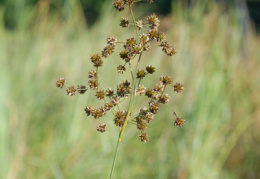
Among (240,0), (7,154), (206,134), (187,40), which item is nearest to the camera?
(7,154)

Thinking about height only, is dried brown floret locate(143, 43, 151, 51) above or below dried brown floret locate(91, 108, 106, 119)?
above

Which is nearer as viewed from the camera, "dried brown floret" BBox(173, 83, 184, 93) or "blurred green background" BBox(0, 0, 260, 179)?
"dried brown floret" BBox(173, 83, 184, 93)

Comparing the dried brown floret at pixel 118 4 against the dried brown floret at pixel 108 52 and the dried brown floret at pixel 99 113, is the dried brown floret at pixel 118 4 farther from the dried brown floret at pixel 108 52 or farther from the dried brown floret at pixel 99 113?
the dried brown floret at pixel 99 113

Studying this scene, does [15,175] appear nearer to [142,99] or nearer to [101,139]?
[101,139]

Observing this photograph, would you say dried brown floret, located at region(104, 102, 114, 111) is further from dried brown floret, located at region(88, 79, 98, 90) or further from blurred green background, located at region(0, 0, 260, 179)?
blurred green background, located at region(0, 0, 260, 179)

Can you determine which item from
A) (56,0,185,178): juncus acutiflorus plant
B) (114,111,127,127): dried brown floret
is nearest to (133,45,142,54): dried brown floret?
(56,0,185,178): juncus acutiflorus plant

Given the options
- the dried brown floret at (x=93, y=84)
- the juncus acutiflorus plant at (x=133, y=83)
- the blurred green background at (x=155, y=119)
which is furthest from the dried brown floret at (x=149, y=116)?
the blurred green background at (x=155, y=119)

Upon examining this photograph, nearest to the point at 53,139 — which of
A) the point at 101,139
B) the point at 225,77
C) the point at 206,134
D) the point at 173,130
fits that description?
the point at 101,139

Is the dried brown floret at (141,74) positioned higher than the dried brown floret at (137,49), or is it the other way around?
the dried brown floret at (137,49)
